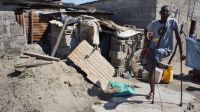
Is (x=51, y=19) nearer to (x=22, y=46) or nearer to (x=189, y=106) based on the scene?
(x=22, y=46)

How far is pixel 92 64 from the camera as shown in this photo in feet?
25.9

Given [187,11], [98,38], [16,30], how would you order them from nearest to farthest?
[16,30], [98,38], [187,11]

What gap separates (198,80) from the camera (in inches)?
408

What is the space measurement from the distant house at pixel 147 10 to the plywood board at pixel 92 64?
181 inches

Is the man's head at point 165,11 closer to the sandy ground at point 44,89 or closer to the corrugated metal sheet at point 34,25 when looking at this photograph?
the sandy ground at point 44,89

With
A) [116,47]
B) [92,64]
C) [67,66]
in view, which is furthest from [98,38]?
[67,66]

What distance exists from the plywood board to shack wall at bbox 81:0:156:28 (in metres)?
4.56

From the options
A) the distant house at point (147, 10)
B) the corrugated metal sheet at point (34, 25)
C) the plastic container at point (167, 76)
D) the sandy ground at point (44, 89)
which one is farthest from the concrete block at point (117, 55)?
the distant house at point (147, 10)

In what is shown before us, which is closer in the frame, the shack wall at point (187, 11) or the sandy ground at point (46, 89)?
the sandy ground at point (46, 89)

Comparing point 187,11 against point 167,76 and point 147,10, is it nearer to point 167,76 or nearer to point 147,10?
point 147,10

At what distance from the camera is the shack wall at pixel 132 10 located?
12.0m

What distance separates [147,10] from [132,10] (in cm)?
86

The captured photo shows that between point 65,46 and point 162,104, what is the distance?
12.2ft

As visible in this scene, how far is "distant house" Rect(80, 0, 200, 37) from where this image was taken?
11984 millimetres
